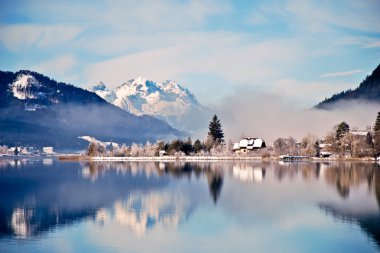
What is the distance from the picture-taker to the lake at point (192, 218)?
29.7 meters

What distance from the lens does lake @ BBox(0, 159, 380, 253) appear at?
29703mm

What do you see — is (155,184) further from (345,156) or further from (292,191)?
(345,156)

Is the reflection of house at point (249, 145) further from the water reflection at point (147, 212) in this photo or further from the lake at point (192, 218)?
the water reflection at point (147, 212)

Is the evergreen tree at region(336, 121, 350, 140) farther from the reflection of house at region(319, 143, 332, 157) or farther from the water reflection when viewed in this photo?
the water reflection

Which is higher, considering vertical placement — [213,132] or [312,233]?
[213,132]

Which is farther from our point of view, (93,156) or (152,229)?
(93,156)

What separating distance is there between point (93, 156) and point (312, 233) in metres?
147

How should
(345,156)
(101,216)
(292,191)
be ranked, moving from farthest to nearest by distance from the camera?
1. (345,156)
2. (292,191)
3. (101,216)

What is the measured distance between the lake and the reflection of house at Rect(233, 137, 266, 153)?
116m

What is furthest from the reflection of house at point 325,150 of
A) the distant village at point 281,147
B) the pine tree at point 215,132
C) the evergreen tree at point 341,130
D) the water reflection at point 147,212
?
the water reflection at point 147,212

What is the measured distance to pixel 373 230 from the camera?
3291 cm

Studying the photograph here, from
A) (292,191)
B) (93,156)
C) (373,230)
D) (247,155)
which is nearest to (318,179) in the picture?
(292,191)

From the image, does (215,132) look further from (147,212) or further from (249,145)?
(147,212)

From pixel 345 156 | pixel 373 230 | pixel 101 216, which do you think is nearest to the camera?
pixel 373 230
